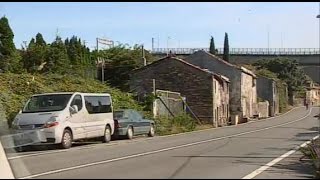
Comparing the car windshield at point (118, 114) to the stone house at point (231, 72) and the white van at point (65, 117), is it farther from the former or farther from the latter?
the stone house at point (231, 72)

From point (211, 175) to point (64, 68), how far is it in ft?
94.1

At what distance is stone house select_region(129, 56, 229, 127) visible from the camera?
2078 inches

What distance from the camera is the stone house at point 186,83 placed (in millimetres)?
52781

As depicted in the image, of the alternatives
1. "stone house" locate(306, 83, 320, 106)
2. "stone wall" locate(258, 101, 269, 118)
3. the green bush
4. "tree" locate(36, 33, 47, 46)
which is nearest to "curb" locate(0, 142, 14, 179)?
the green bush

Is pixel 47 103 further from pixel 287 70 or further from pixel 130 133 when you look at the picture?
pixel 287 70

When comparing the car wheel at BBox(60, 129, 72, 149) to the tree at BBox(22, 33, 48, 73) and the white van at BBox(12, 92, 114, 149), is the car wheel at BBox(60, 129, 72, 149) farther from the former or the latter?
the tree at BBox(22, 33, 48, 73)

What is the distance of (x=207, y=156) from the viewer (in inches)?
700

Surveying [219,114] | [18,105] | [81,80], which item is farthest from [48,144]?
[219,114]

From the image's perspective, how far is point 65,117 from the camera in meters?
21.2

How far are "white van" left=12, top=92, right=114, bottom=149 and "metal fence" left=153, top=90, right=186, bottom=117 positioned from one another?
44.1 ft

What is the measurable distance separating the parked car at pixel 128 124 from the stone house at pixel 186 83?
75.0 ft

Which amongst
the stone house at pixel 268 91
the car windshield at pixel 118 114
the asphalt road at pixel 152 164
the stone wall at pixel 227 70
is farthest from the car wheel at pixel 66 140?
the stone house at pixel 268 91

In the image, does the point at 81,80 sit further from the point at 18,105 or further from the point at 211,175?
the point at 211,175

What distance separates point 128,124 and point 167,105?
48.2 feet
